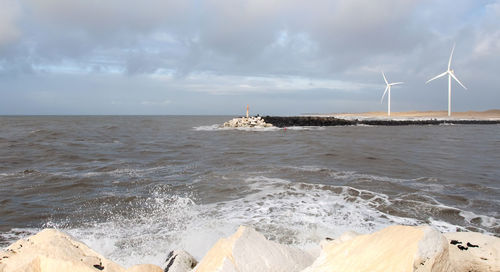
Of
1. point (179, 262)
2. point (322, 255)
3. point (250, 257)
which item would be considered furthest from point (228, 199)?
point (322, 255)

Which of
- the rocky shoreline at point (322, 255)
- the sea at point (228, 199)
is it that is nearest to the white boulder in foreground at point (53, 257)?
the rocky shoreline at point (322, 255)

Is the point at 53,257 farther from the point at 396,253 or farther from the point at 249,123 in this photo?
the point at 249,123

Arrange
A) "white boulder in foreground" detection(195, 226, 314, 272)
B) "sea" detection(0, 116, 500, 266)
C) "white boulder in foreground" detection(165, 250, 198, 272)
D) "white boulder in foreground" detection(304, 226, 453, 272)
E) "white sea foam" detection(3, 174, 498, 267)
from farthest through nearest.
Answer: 1. "sea" detection(0, 116, 500, 266)
2. "white sea foam" detection(3, 174, 498, 267)
3. "white boulder in foreground" detection(165, 250, 198, 272)
4. "white boulder in foreground" detection(195, 226, 314, 272)
5. "white boulder in foreground" detection(304, 226, 453, 272)

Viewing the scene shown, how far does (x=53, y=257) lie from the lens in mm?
3004

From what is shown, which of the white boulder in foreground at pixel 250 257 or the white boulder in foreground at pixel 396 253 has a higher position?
the white boulder in foreground at pixel 396 253

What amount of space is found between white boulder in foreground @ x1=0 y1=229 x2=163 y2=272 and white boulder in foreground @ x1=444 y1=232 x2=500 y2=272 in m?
3.00

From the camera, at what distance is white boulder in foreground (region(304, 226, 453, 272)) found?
7.50ft

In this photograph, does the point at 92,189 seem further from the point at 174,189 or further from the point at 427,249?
the point at 427,249

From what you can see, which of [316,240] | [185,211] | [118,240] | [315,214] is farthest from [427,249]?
[185,211]

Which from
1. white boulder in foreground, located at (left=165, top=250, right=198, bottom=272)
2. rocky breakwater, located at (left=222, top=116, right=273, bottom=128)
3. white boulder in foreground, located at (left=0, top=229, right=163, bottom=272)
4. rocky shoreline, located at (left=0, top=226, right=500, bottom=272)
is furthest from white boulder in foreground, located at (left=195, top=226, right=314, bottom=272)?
rocky breakwater, located at (left=222, top=116, right=273, bottom=128)

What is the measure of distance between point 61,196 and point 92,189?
0.78 m

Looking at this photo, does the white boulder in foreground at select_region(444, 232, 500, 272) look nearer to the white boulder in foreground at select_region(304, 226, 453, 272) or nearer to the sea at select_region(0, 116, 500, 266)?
the white boulder in foreground at select_region(304, 226, 453, 272)

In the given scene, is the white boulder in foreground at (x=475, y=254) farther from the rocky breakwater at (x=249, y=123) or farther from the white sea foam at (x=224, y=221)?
the rocky breakwater at (x=249, y=123)

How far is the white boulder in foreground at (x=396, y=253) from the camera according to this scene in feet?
7.50
